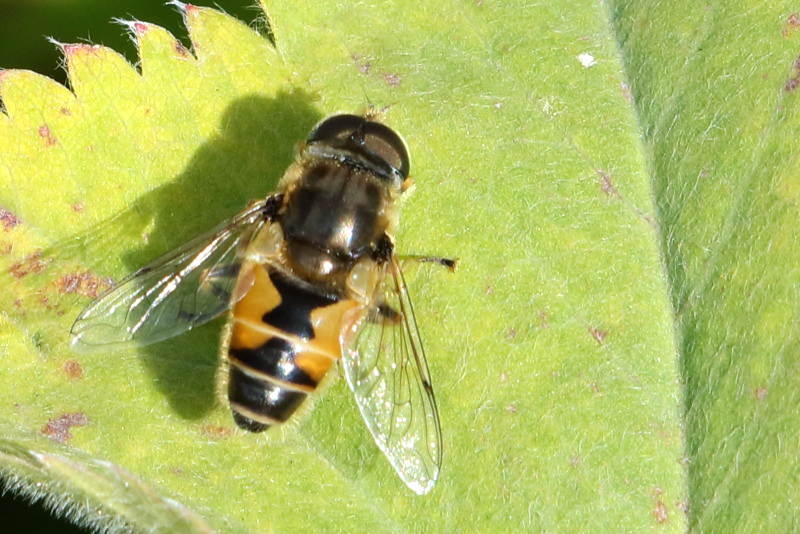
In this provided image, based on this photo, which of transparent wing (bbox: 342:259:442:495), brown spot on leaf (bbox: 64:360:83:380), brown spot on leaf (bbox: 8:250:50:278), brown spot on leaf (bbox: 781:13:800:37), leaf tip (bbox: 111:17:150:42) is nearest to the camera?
transparent wing (bbox: 342:259:442:495)

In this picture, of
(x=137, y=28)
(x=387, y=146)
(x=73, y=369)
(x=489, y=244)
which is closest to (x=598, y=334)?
(x=489, y=244)

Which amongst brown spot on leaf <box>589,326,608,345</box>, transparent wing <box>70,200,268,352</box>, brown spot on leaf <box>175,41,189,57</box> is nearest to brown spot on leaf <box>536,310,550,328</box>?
brown spot on leaf <box>589,326,608,345</box>

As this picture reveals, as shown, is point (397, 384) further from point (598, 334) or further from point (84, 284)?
point (84, 284)

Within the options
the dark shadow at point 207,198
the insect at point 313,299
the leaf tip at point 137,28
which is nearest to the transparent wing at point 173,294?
the insect at point 313,299

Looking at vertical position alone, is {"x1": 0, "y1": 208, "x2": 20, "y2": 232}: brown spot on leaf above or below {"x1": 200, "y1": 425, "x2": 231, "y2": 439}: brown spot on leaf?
above

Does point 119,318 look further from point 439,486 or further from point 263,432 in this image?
point 439,486

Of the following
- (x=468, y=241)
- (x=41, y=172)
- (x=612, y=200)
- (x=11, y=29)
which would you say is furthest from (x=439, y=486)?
(x=11, y=29)

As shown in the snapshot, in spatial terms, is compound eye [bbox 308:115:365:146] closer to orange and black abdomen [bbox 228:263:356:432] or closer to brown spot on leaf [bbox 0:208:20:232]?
orange and black abdomen [bbox 228:263:356:432]
